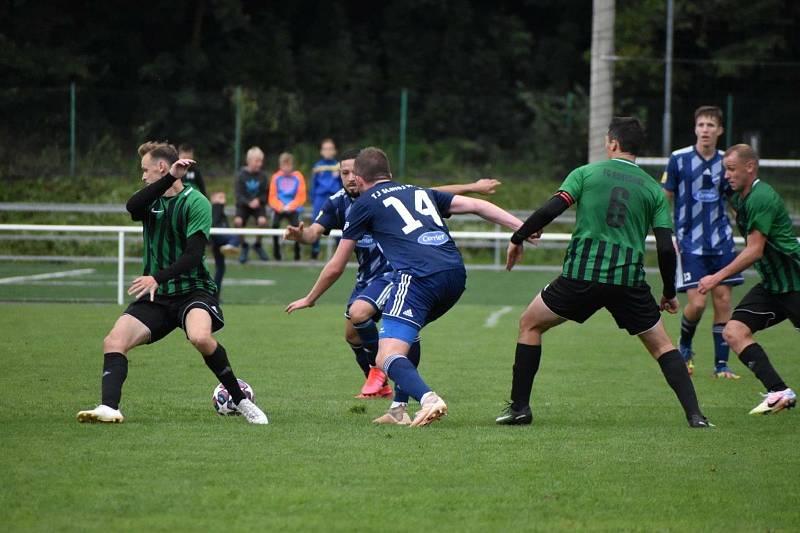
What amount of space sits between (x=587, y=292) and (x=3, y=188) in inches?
869

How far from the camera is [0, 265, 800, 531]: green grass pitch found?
5.39 meters

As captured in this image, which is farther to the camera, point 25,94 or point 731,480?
point 25,94

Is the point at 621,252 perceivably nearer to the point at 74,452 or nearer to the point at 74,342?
the point at 74,452

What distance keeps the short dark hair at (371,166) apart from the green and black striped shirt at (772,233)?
7.98 ft

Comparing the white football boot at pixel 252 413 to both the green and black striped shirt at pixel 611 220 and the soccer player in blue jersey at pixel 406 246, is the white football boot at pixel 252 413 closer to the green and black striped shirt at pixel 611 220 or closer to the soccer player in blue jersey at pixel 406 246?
the soccer player in blue jersey at pixel 406 246

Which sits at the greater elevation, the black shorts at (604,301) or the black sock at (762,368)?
the black shorts at (604,301)

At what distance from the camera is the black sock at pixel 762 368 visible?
A: 852 centimetres

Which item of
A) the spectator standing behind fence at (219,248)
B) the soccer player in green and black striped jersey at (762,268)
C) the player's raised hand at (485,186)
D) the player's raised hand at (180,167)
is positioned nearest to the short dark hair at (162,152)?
the player's raised hand at (180,167)

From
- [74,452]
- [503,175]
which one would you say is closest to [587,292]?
[74,452]

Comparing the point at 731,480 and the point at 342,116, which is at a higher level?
the point at 342,116

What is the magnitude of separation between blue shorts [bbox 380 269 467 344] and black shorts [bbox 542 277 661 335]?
64 cm

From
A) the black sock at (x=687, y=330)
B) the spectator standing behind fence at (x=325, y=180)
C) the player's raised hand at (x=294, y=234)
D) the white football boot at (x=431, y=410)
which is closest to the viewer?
the white football boot at (x=431, y=410)

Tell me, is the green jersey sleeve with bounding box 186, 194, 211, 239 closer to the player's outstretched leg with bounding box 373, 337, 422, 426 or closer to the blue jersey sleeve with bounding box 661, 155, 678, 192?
the player's outstretched leg with bounding box 373, 337, 422, 426

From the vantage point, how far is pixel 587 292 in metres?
7.59
